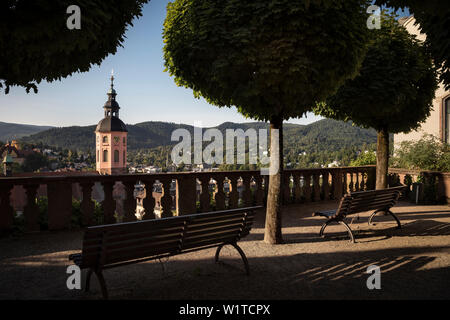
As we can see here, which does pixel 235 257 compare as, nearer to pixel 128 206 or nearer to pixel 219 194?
pixel 128 206

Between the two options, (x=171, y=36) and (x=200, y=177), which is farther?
(x=200, y=177)

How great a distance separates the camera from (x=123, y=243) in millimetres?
3135

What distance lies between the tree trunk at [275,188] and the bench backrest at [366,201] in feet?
3.67

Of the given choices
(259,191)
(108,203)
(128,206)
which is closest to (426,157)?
(259,191)

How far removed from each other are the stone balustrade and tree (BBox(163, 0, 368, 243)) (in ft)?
8.17

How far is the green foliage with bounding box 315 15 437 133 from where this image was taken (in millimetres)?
6812

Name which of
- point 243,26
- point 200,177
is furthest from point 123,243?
point 200,177

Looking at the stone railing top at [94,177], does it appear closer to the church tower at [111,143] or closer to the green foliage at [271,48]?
the green foliage at [271,48]

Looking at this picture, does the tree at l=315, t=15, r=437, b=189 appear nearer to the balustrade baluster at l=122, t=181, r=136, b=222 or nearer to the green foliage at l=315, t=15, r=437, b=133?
the green foliage at l=315, t=15, r=437, b=133

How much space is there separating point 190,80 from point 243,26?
1384 mm

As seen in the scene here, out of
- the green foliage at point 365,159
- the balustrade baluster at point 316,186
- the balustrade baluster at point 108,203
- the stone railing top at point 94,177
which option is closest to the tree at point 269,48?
the stone railing top at point 94,177

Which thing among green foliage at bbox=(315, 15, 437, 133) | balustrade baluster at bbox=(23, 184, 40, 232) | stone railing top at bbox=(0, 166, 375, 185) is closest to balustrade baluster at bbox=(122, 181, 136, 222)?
stone railing top at bbox=(0, 166, 375, 185)

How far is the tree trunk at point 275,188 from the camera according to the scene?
5.44m
